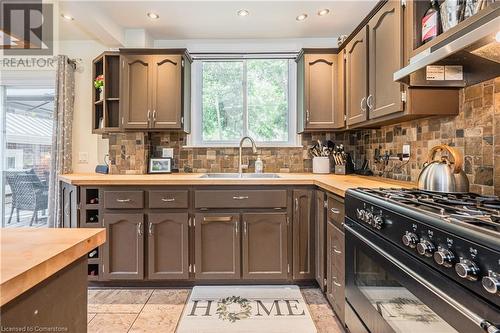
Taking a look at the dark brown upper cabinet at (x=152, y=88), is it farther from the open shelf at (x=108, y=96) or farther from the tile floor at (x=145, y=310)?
the tile floor at (x=145, y=310)

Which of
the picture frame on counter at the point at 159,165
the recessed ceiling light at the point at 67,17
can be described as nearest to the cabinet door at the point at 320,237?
the picture frame on counter at the point at 159,165

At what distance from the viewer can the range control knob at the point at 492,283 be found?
0.67m

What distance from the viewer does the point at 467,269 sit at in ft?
2.47

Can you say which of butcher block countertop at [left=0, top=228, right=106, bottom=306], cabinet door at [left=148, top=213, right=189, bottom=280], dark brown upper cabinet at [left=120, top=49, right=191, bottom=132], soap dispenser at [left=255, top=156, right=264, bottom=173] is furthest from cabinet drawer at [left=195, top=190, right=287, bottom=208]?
butcher block countertop at [left=0, top=228, right=106, bottom=306]

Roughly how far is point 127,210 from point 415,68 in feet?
7.27

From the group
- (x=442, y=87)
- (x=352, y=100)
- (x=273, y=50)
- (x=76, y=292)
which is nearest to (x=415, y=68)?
(x=442, y=87)

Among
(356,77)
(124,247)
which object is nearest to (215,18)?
(356,77)

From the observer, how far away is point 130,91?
2.84 metres

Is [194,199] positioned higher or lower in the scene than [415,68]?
lower

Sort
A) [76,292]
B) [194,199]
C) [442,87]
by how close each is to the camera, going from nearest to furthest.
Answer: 1. [76,292]
2. [442,87]
3. [194,199]

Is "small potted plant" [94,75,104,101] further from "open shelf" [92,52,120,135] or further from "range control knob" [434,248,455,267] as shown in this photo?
"range control knob" [434,248,455,267]

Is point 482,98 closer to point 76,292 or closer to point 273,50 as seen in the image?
point 76,292

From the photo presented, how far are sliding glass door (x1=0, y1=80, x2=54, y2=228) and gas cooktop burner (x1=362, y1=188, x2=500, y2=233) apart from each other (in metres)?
3.46

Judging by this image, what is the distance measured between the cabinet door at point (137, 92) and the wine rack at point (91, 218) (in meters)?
0.75
